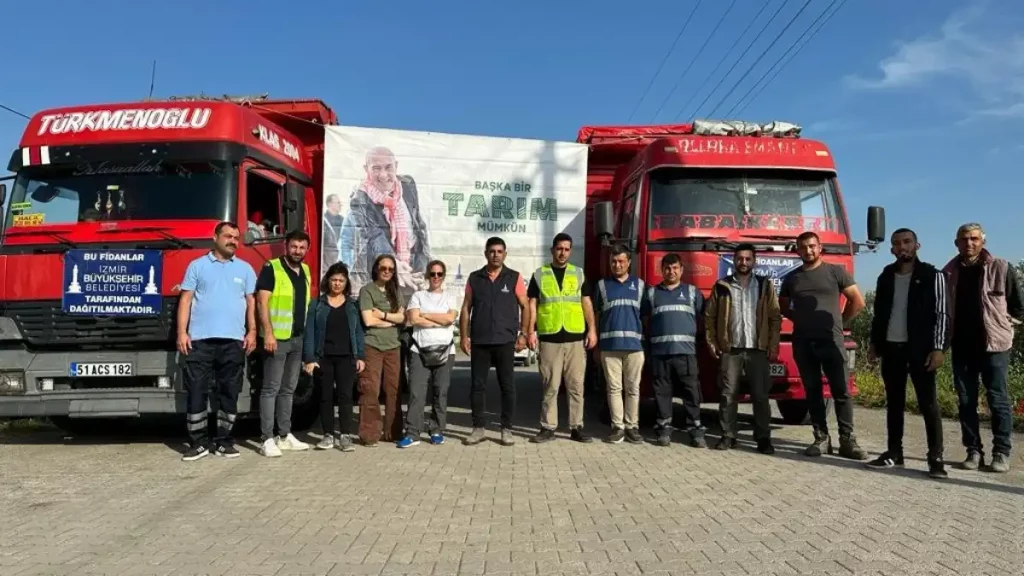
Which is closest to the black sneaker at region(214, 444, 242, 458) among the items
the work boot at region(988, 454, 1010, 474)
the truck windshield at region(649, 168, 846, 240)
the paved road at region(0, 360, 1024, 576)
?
the paved road at region(0, 360, 1024, 576)

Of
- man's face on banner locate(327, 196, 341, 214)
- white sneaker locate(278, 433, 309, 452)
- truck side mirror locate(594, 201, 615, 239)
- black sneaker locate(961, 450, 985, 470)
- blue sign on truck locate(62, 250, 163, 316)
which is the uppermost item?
man's face on banner locate(327, 196, 341, 214)

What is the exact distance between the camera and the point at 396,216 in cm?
798

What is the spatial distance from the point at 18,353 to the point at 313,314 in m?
2.55

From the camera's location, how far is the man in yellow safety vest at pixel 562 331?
705cm

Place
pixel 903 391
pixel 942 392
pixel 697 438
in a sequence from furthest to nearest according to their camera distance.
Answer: pixel 942 392 < pixel 697 438 < pixel 903 391

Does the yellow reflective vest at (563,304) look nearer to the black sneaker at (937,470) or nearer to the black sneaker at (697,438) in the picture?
the black sneaker at (697,438)

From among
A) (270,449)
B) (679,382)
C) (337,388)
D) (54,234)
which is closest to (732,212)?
(679,382)

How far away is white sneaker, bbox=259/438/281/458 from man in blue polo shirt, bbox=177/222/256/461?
10.4 inches

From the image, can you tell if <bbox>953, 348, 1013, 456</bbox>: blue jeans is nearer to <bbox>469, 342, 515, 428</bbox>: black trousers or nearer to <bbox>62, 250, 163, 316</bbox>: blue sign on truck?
<bbox>469, 342, 515, 428</bbox>: black trousers

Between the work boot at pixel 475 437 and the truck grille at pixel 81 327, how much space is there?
2.88m

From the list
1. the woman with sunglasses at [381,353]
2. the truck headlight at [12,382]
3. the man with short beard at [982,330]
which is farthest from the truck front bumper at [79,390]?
the man with short beard at [982,330]

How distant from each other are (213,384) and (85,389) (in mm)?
1137

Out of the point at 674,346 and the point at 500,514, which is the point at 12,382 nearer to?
the point at 500,514

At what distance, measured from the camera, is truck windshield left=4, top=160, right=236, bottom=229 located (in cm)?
664
